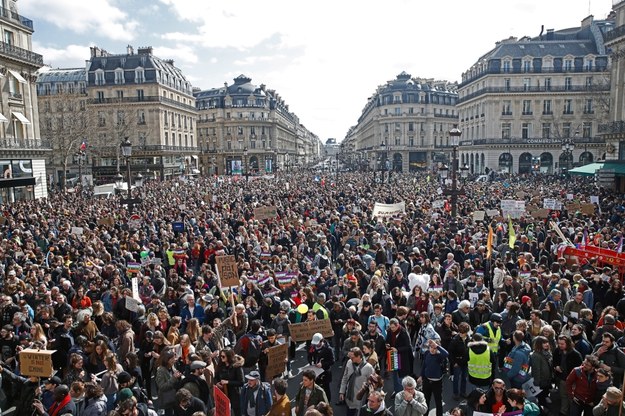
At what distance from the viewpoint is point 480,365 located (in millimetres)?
7801

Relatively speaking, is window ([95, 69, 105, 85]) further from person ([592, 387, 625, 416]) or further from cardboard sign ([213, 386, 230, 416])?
person ([592, 387, 625, 416])

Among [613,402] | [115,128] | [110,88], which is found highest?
[110,88]

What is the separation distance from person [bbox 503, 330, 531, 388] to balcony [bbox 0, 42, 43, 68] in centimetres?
4132

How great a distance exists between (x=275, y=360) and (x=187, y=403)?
191cm

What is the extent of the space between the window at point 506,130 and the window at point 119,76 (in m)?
50.9

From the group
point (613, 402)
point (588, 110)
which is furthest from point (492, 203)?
point (588, 110)

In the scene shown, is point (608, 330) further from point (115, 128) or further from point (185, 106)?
point (185, 106)

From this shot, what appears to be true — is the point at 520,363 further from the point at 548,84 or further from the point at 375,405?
the point at 548,84

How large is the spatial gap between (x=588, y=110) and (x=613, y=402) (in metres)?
66.8

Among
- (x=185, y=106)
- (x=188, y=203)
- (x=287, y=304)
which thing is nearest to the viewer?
(x=287, y=304)

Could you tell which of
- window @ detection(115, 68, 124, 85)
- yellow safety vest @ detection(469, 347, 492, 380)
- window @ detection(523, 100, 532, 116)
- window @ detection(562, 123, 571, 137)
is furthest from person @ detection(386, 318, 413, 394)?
window @ detection(115, 68, 124, 85)

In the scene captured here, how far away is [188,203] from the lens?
28.5 meters

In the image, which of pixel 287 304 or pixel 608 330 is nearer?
pixel 608 330

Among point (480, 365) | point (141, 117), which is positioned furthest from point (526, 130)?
point (480, 365)
